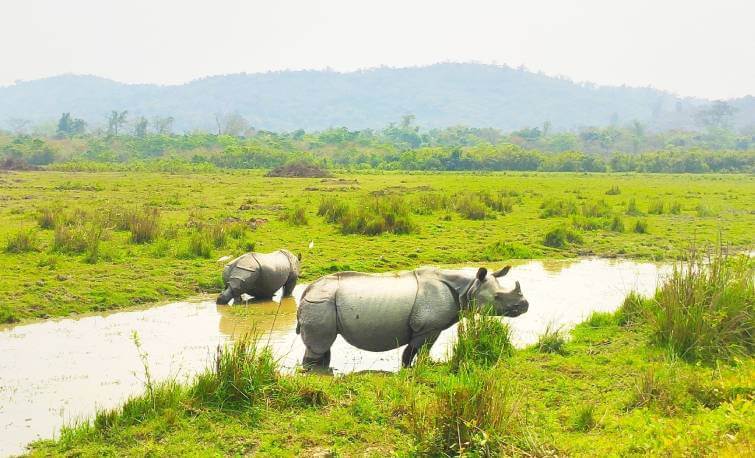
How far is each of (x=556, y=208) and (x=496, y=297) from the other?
19095 mm

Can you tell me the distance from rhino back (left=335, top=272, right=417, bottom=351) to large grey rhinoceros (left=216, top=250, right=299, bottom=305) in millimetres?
4336

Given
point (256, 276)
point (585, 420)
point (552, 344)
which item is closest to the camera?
point (585, 420)

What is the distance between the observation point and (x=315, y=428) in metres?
6.32

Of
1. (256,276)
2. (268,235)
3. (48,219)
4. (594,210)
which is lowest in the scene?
(594,210)

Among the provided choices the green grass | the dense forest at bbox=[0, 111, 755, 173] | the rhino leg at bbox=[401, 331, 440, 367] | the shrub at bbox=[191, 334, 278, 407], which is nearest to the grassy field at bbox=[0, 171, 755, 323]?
the green grass

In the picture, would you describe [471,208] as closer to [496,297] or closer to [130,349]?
[496,297]

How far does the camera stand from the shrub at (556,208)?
85.8 ft

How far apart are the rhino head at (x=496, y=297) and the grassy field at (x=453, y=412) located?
490mm

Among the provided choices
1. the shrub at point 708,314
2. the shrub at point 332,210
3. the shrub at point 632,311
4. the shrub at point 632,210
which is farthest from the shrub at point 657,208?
the shrub at point 708,314

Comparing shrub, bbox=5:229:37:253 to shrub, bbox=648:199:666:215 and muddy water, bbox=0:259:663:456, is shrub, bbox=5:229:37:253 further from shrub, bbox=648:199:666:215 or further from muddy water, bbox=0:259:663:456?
shrub, bbox=648:199:666:215

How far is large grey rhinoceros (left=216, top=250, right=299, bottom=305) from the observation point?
12547 mm

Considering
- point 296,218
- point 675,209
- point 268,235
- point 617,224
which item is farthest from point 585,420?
point 675,209

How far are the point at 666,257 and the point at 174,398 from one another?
49.1ft

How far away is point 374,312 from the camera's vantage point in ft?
27.6
